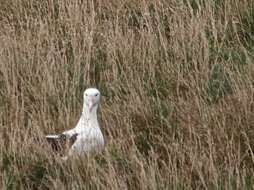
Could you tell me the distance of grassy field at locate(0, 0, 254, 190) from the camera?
334 cm

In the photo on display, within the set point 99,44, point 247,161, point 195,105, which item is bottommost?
point 247,161

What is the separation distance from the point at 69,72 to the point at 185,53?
30.5 inches

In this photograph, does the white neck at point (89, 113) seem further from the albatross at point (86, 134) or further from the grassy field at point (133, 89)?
the grassy field at point (133, 89)

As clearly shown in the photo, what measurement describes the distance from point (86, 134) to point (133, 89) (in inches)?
27.3

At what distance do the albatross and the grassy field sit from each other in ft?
0.21

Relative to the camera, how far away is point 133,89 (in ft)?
13.9

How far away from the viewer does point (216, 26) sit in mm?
5223

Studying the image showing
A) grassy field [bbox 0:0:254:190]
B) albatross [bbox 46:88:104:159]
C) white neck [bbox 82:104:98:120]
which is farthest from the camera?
white neck [bbox 82:104:98:120]

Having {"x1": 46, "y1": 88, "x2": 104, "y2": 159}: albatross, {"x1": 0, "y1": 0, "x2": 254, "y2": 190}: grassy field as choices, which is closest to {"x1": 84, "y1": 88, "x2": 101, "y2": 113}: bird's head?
{"x1": 46, "y1": 88, "x2": 104, "y2": 159}: albatross

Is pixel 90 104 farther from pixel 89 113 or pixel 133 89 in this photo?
pixel 133 89

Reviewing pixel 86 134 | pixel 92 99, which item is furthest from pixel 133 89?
pixel 86 134

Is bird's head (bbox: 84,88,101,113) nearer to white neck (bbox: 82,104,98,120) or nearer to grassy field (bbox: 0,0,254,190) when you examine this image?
white neck (bbox: 82,104,98,120)

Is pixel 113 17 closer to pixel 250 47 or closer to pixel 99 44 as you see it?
pixel 99 44

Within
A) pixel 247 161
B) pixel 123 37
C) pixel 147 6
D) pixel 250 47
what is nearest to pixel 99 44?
pixel 123 37
